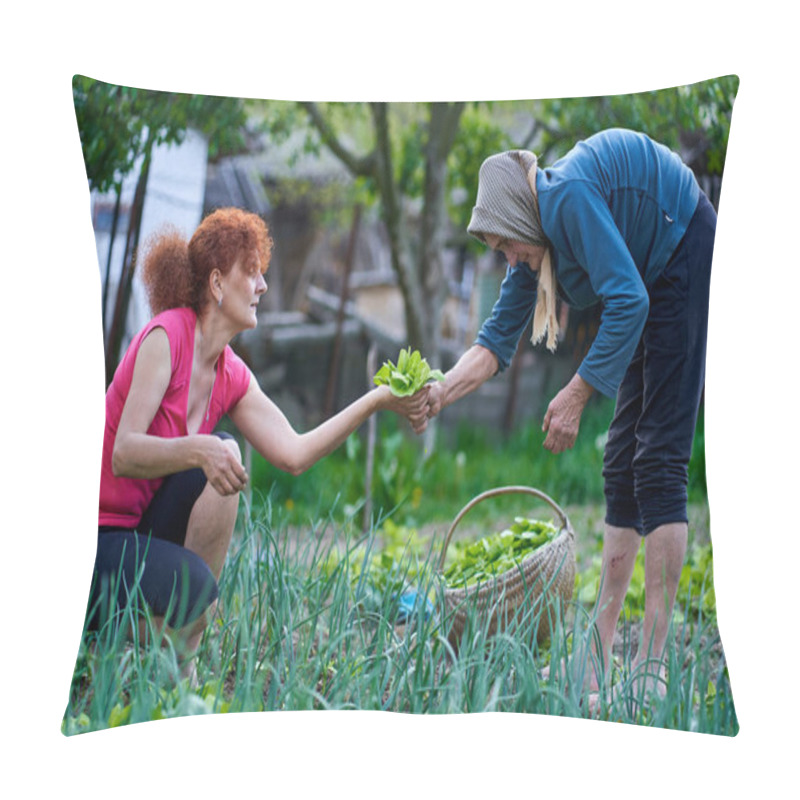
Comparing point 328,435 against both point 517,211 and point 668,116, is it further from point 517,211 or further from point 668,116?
point 668,116

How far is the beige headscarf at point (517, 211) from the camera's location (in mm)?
3047

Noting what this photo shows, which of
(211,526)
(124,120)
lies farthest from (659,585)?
(124,120)

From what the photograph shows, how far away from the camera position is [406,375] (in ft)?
10.6

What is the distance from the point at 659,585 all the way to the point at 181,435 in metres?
1.35

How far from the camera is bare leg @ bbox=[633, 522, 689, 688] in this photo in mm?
2953

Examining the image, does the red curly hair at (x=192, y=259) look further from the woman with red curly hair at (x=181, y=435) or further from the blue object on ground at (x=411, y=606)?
the blue object on ground at (x=411, y=606)

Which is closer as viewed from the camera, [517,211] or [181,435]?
[181,435]

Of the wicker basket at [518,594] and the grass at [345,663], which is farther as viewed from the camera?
the wicker basket at [518,594]

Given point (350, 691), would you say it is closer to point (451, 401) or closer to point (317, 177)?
point (451, 401)

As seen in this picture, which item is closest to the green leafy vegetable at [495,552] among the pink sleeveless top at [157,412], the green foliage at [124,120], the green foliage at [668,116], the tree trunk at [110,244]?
the pink sleeveless top at [157,412]

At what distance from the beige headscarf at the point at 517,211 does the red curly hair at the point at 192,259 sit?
2.22 feet

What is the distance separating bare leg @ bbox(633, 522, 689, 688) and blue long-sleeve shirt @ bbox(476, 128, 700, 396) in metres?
0.43

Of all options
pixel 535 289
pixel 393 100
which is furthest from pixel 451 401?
pixel 393 100

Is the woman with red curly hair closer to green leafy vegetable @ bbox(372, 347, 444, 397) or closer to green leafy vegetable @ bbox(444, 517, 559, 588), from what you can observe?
green leafy vegetable @ bbox(372, 347, 444, 397)
